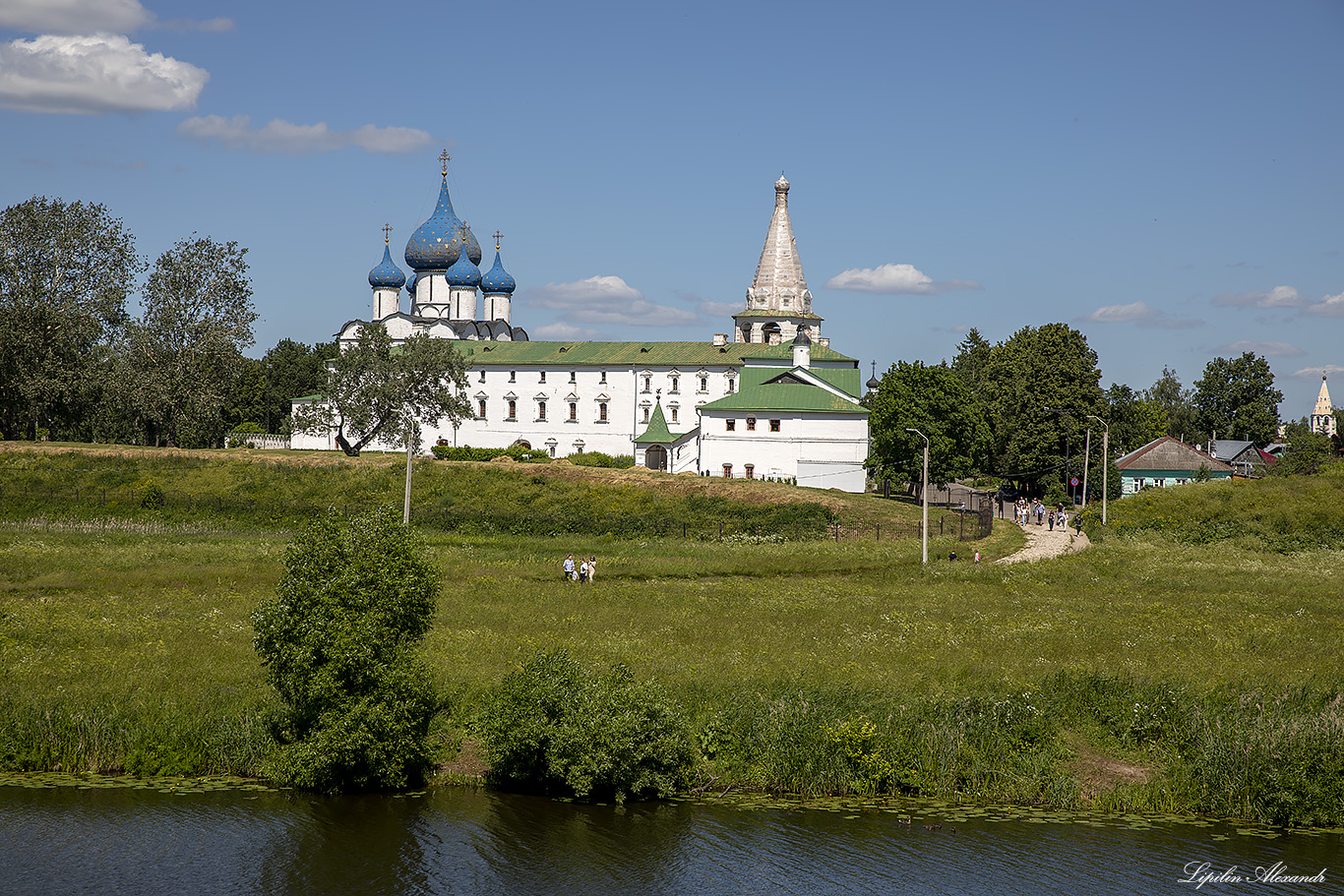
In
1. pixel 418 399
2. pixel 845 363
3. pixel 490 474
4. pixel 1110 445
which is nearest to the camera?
pixel 490 474

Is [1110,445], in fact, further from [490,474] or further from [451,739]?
[451,739]

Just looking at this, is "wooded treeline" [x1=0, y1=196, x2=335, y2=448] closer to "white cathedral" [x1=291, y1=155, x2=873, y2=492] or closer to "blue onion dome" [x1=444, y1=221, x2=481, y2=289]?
"white cathedral" [x1=291, y1=155, x2=873, y2=492]

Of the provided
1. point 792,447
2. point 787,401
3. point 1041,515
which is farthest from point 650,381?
point 1041,515

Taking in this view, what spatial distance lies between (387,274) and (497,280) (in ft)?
32.1

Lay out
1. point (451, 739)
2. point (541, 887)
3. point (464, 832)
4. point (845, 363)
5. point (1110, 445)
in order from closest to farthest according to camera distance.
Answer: point (541, 887) → point (464, 832) → point (451, 739) → point (1110, 445) → point (845, 363)

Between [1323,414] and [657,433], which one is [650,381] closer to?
[657,433]

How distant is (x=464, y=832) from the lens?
18.4 metres

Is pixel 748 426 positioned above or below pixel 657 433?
above

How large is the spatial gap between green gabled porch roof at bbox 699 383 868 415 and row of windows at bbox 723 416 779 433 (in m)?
0.72

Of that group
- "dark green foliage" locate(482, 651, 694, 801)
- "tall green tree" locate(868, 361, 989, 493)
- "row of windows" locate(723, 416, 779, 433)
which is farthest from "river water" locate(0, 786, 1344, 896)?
"row of windows" locate(723, 416, 779, 433)

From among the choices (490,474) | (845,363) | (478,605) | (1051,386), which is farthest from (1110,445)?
(478,605)

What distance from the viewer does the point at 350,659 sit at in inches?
769

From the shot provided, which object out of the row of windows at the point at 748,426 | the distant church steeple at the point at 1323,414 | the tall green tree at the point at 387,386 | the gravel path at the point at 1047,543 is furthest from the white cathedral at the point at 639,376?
the distant church steeple at the point at 1323,414

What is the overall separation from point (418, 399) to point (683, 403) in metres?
22.8
